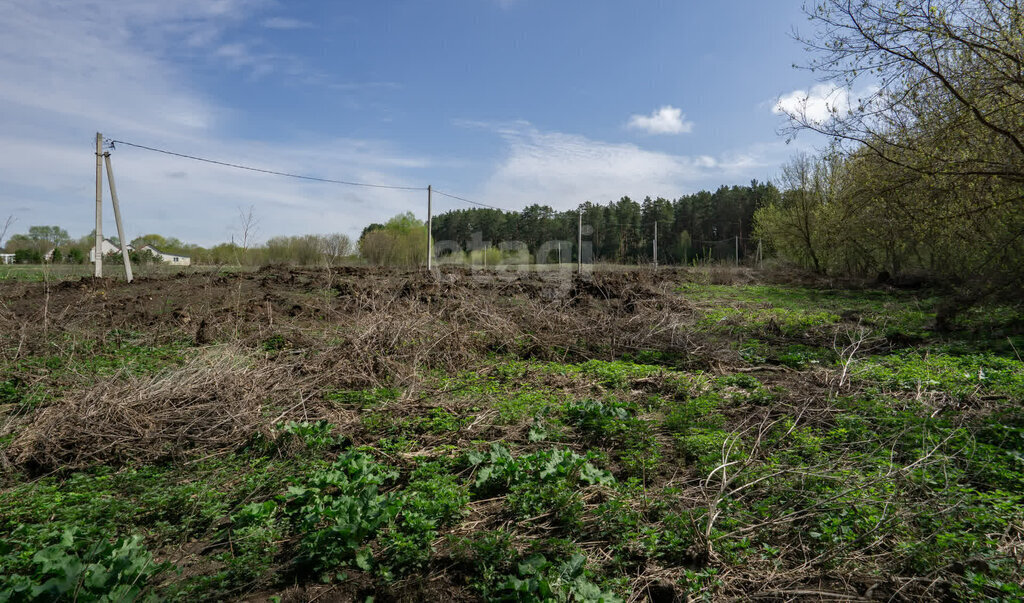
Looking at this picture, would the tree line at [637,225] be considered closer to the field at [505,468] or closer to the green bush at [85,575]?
the field at [505,468]

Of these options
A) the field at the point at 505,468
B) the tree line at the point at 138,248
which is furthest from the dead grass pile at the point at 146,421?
the tree line at the point at 138,248

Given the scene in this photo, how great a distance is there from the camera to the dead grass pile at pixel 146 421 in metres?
4.00

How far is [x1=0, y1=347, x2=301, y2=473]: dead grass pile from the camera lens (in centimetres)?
400

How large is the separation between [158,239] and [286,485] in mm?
48570

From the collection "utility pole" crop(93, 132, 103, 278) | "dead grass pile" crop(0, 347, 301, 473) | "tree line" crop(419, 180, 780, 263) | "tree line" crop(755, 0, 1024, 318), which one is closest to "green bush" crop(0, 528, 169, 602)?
"dead grass pile" crop(0, 347, 301, 473)

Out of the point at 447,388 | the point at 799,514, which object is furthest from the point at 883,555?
the point at 447,388

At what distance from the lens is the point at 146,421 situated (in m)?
4.30

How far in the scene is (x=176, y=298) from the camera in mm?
11336

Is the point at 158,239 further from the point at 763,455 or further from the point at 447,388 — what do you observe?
the point at 763,455

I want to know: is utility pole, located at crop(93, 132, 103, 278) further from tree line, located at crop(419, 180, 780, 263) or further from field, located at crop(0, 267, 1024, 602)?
tree line, located at crop(419, 180, 780, 263)

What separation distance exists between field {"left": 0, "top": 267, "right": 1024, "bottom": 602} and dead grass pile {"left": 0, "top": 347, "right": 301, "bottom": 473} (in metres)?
0.02

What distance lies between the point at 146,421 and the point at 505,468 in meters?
3.08

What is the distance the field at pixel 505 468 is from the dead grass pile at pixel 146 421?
0.07 feet

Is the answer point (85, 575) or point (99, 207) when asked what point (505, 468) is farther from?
point (99, 207)
